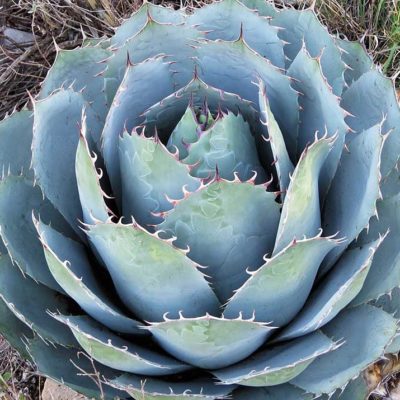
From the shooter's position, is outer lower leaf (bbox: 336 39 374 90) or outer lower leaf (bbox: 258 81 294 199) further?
outer lower leaf (bbox: 336 39 374 90)

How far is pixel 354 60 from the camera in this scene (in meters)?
1.59

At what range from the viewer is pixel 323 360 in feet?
4.41

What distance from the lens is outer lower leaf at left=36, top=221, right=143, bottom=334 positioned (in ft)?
3.87

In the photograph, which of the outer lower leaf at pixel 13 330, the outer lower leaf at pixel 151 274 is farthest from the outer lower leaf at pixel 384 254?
the outer lower leaf at pixel 13 330

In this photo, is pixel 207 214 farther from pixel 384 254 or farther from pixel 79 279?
pixel 384 254

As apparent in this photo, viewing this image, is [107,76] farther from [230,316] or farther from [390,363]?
[390,363]

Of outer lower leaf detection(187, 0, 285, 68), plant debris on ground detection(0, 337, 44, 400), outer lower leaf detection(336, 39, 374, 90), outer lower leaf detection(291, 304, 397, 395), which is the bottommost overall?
plant debris on ground detection(0, 337, 44, 400)

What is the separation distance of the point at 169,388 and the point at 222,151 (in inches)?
17.5

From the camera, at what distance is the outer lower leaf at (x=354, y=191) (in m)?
1.25

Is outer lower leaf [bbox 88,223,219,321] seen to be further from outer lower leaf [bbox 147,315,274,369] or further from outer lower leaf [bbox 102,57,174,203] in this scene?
outer lower leaf [bbox 102,57,174,203]

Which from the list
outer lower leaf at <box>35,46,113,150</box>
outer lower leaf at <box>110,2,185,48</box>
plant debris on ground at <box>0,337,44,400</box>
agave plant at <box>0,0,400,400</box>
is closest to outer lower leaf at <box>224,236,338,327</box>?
agave plant at <box>0,0,400,400</box>

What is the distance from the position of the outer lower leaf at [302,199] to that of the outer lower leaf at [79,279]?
1.07ft

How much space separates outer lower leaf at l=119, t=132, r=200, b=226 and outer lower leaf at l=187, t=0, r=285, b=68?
14.0 inches

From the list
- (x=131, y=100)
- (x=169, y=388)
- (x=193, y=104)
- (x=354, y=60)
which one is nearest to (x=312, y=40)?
(x=354, y=60)
